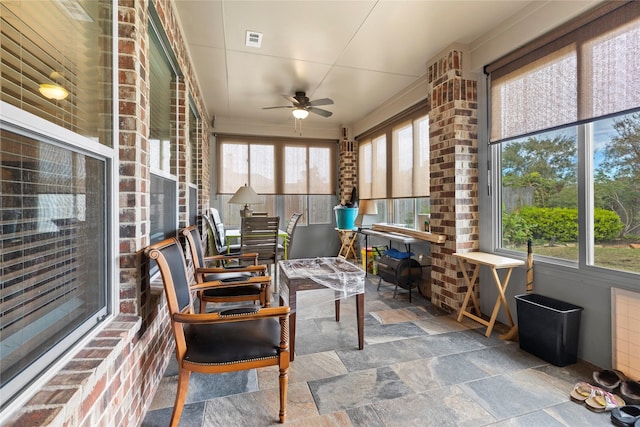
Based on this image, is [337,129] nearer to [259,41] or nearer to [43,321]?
[259,41]

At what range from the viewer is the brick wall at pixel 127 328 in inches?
36.4

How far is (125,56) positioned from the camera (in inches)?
59.2

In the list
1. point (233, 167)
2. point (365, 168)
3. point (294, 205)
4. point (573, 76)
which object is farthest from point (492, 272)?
point (233, 167)

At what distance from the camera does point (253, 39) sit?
2943mm

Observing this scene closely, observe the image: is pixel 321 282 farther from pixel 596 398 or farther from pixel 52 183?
pixel 596 398

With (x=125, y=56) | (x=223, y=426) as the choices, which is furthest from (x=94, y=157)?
(x=223, y=426)

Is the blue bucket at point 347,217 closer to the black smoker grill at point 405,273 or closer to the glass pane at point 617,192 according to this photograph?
the black smoker grill at point 405,273

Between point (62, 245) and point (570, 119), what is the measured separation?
3270 mm

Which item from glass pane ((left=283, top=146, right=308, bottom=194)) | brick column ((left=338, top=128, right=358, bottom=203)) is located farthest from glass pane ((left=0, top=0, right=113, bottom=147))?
brick column ((left=338, top=128, right=358, bottom=203))

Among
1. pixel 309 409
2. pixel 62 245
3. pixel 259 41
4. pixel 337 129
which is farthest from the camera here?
pixel 337 129

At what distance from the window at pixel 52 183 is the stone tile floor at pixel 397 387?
943mm

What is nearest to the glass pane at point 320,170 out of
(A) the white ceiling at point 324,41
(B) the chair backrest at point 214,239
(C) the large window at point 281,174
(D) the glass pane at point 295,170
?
(C) the large window at point 281,174

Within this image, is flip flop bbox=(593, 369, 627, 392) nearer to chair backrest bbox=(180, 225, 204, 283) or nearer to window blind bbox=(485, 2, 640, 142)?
window blind bbox=(485, 2, 640, 142)

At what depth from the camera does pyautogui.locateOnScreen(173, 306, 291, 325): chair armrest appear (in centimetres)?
150
